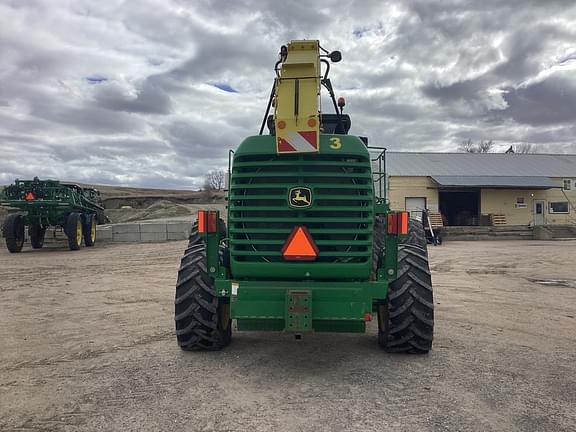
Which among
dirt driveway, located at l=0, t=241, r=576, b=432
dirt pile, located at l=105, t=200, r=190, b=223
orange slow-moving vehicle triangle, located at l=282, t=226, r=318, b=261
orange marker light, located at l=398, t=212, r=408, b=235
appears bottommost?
dirt driveway, located at l=0, t=241, r=576, b=432

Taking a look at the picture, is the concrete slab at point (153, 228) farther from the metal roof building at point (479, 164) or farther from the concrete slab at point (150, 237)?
the metal roof building at point (479, 164)

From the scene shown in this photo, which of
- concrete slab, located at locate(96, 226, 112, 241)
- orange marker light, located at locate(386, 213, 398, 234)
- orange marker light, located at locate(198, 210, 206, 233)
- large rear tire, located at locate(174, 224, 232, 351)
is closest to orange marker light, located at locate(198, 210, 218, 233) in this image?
orange marker light, located at locate(198, 210, 206, 233)

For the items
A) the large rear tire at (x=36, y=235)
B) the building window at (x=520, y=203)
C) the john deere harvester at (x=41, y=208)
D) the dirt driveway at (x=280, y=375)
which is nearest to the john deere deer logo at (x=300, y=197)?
the dirt driveway at (x=280, y=375)

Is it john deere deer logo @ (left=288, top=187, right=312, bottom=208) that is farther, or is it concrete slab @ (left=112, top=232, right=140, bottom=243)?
concrete slab @ (left=112, top=232, right=140, bottom=243)

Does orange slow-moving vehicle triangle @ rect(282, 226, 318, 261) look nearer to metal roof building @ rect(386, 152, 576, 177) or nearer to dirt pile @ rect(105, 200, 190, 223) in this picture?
dirt pile @ rect(105, 200, 190, 223)

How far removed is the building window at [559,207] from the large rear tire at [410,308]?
3078cm

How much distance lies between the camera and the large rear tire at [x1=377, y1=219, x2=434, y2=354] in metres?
4.44

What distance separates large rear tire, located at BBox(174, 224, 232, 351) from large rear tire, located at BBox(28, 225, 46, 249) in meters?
15.5

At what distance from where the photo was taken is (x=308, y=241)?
4.12 meters

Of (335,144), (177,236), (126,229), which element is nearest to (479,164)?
(177,236)

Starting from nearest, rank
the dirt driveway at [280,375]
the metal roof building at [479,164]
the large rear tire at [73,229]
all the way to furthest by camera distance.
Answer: the dirt driveway at [280,375] < the large rear tire at [73,229] < the metal roof building at [479,164]

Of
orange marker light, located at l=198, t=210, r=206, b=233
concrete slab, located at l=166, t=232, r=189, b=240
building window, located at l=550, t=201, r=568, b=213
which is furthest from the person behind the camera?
building window, located at l=550, t=201, r=568, b=213

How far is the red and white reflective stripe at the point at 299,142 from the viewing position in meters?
4.12

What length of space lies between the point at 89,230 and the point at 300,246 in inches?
639
